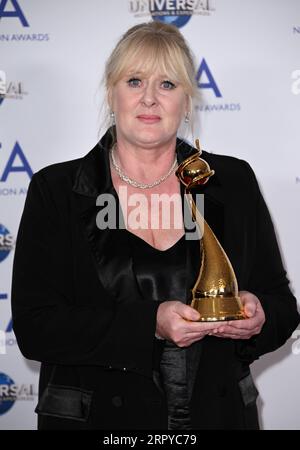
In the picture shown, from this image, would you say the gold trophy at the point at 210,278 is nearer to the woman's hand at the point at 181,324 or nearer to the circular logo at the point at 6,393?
the woman's hand at the point at 181,324

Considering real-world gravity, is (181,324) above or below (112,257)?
below

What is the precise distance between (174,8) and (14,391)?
139cm

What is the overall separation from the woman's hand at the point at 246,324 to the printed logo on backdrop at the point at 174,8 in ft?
3.86

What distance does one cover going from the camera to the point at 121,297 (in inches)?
51.6

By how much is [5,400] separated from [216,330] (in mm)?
1256

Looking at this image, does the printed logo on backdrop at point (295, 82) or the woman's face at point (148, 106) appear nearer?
the woman's face at point (148, 106)

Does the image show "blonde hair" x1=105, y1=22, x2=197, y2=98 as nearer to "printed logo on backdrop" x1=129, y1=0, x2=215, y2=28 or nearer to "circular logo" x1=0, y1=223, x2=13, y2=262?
"printed logo on backdrop" x1=129, y1=0, x2=215, y2=28

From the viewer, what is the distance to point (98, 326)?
126 centimetres

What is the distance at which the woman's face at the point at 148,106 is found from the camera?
1384mm

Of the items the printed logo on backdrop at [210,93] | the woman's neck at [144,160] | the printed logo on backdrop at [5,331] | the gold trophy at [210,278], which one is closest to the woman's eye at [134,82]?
the woman's neck at [144,160]

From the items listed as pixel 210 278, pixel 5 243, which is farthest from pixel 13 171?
pixel 210 278

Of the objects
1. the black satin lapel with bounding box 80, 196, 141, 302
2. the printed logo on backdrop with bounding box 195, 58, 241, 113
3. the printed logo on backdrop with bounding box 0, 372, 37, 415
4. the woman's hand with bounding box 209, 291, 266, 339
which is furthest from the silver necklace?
the printed logo on backdrop with bounding box 0, 372, 37, 415

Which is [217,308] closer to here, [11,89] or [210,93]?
[210,93]

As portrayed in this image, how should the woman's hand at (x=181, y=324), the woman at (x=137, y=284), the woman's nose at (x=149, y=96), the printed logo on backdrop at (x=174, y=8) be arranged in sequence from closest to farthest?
1. the woman's hand at (x=181, y=324)
2. the woman at (x=137, y=284)
3. the woman's nose at (x=149, y=96)
4. the printed logo on backdrop at (x=174, y=8)
